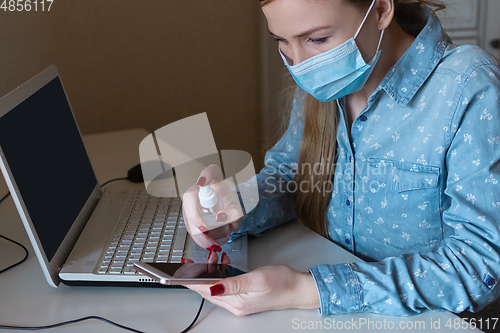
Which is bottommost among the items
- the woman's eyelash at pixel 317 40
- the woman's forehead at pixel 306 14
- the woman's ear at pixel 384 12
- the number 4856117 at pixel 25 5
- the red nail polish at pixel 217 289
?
the red nail polish at pixel 217 289

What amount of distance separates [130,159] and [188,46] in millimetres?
1024

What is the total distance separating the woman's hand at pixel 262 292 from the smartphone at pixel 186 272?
17mm

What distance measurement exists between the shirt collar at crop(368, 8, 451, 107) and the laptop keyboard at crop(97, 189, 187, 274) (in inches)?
19.5

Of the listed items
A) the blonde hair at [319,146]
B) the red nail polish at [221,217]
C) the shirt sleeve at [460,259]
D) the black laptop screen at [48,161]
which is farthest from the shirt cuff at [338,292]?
the black laptop screen at [48,161]

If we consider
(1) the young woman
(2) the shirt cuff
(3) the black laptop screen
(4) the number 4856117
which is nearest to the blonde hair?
(1) the young woman

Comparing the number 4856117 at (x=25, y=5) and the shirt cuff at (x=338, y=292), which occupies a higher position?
the number 4856117 at (x=25, y=5)

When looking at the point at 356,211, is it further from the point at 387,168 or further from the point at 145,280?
the point at 145,280

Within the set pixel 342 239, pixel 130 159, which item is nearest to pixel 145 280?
pixel 342 239

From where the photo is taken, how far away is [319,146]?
100cm

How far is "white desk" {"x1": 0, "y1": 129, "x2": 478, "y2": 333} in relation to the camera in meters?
0.65

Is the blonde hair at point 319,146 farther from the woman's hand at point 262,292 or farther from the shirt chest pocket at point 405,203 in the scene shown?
the woman's hand at point 262,292

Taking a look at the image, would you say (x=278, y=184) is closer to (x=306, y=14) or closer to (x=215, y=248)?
(x=215, y=248)

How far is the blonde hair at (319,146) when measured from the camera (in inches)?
37.1

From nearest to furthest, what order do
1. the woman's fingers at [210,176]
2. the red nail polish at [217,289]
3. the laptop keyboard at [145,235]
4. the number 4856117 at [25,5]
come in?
the red nail polish at [217,289]
the laptop keyboard at [145,235]
the woman's fingers at [210,176]
the number 4856117 at [25,5]
